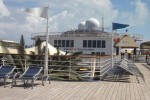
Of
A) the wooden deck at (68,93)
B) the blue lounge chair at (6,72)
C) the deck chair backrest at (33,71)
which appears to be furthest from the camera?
the deck chair backrest at (33,71)

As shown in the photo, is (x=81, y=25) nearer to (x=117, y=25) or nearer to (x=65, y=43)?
(x=65, y=43)

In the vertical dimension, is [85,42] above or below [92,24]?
below

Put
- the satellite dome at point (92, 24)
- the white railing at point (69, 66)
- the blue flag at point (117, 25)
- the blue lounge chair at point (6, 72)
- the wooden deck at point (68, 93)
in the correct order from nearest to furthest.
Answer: the wooden deck at point (68, 93) < the blue lounge chair at point (6, 72) < the white railing at point (69, 66) < the blue flag at point (117, 25) < the satellite dome at point (92, 24)

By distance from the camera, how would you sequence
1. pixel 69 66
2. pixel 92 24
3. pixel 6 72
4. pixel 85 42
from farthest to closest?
pixel 92 24, pixel 85 42, pixel 69 66, pixel 6 72

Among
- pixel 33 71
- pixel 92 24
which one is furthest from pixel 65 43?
pixel 33 71

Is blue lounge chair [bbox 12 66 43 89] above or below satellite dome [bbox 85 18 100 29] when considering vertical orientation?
below

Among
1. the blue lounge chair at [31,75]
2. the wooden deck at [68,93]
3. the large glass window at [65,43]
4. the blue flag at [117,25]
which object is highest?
the large glass window at [65,43]

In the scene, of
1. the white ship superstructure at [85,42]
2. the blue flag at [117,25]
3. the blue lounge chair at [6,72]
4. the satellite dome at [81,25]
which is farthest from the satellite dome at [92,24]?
the blue lounge chair at [6,72]

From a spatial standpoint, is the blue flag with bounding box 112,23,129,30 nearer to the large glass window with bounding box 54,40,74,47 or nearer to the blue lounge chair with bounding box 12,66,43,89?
the blue lounge chair with bounding box 12,66,43,89

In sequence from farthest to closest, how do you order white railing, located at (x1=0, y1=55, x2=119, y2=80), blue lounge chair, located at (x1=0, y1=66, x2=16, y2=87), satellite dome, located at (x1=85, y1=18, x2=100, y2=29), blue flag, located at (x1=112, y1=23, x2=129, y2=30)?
1. satellite dome, located at (x1=85, y1=18, x2=100, y2=29)
2. blue flag, located at (x1=112, y1=23, x2=129, y2=30)
3. white railing, located at (x1=0, y1=55, x2=119, y2=80)
4. blue lounge chair, located at (x1=0, y1=66, x2=16, y2=87)

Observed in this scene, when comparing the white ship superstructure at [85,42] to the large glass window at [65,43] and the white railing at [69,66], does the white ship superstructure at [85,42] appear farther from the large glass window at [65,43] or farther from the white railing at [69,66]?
the white railing at [69,66]

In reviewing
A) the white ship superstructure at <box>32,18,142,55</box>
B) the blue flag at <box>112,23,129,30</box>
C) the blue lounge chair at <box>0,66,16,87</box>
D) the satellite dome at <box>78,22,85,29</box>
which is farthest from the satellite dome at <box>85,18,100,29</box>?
the blue lounge chair at <box>0,66,16,87</box>

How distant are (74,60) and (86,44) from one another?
137 feet

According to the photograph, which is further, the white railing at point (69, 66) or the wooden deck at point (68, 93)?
the white railing at point (69, 66)
